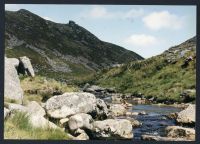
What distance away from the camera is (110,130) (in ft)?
45.6

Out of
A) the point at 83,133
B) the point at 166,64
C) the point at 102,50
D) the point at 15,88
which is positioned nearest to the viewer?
the point at 83,133

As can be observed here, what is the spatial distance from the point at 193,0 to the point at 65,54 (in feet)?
318

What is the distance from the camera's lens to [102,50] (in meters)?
122

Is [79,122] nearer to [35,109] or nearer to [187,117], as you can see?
[35,109]

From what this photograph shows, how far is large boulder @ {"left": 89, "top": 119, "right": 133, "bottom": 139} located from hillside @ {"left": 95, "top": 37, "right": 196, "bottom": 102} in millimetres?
11592

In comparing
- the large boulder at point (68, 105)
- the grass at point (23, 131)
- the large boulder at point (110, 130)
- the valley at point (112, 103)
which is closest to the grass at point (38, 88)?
the valley at point (112, 103)

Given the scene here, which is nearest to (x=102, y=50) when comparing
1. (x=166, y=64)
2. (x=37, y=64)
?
(x=37, y=64)

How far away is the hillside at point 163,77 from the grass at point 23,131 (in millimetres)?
14246

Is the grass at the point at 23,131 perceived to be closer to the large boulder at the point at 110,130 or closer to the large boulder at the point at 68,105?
the large boulder at the point at 110,130

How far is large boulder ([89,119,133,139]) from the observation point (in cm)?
1383

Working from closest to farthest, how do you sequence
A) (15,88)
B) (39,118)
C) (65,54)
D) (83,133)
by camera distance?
(39,118), (83,133), (15,88), (65,54)

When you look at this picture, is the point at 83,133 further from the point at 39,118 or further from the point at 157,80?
the point at 157,80

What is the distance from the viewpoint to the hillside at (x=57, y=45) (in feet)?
307

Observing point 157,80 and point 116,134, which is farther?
point 157,80
